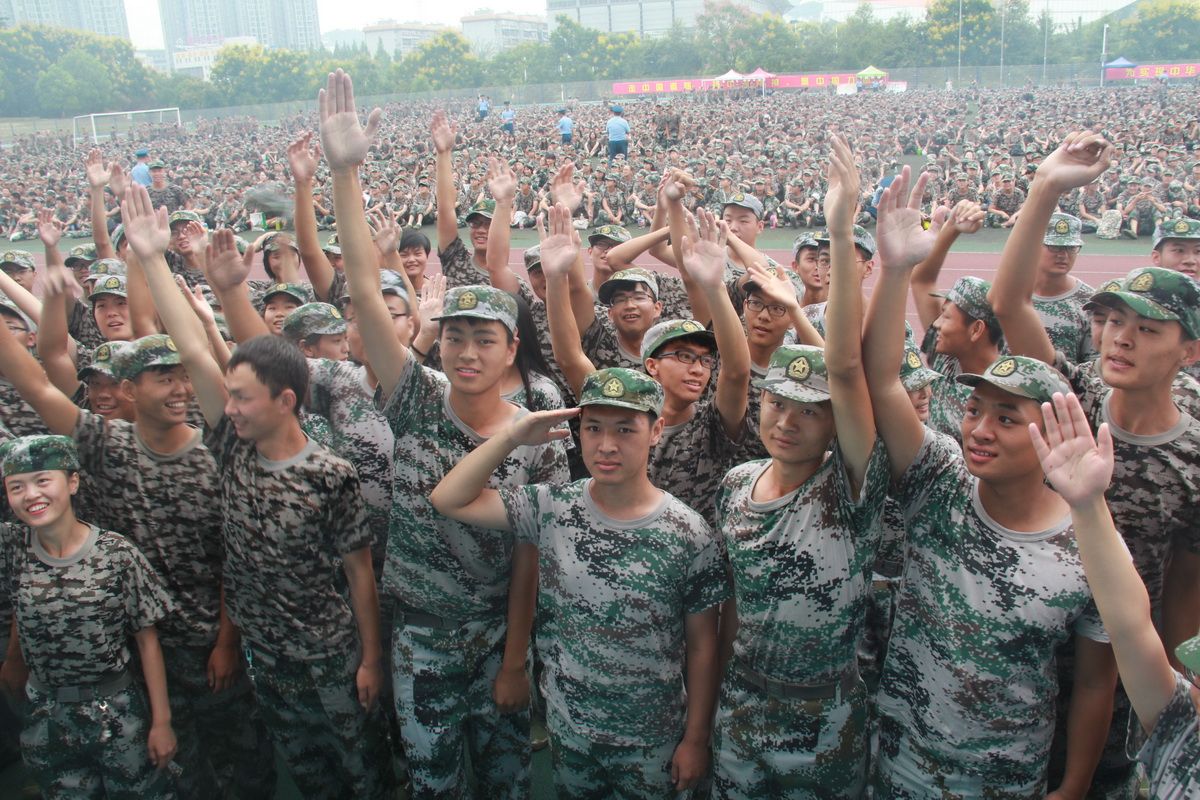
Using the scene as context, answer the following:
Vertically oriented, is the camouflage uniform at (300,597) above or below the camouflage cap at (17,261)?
below

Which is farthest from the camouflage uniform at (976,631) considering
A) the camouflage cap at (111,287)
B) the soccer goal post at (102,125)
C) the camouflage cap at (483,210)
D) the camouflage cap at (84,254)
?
the soccer goal post at (102,125)

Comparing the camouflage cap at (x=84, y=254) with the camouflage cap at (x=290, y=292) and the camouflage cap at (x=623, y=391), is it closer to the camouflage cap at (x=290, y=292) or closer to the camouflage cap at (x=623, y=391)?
the camouflage cap at (x=290, y=292)

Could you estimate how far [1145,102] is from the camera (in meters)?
35.0

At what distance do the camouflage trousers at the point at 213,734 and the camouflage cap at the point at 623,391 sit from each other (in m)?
1.85

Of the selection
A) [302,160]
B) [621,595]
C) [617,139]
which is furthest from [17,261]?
[617,139]

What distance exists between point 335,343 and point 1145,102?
40.0 metres

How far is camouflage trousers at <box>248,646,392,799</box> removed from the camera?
309cm

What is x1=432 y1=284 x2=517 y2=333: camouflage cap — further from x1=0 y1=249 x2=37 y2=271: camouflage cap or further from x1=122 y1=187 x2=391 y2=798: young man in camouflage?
x1=0 y1=249 x2=37 y2=271: camouflage cap

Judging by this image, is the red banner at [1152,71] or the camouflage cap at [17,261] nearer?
the camouflage cap at [17,261]

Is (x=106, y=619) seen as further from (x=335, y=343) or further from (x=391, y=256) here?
(x=391, y=256)

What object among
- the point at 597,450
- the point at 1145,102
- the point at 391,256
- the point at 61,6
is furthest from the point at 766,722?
the point at 61,6

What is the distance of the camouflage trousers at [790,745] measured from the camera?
2.54 metres

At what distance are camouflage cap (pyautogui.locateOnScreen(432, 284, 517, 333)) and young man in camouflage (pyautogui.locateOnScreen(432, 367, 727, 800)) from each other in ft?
1.56

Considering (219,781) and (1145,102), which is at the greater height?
(1145,102)
